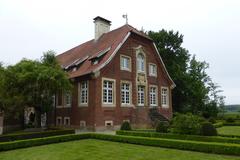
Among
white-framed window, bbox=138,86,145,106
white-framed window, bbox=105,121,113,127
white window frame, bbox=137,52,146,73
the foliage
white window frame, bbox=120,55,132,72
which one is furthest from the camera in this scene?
the foliage

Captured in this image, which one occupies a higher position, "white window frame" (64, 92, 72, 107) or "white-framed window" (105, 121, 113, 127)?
"white window frame" (64, 92, 72, 107)

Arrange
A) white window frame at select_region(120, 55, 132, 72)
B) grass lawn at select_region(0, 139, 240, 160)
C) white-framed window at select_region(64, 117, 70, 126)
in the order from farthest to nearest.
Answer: white-framed window at select_region(64, 117, 70, 126) → white window frame at select_region(120, 55, 132, 72) → grass lawn at select_region(0, 139, 240, 160)

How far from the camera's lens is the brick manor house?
23812 millimetres

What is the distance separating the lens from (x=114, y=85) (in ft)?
82.5

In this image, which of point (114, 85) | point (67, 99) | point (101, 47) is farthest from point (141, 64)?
point (67, 99)

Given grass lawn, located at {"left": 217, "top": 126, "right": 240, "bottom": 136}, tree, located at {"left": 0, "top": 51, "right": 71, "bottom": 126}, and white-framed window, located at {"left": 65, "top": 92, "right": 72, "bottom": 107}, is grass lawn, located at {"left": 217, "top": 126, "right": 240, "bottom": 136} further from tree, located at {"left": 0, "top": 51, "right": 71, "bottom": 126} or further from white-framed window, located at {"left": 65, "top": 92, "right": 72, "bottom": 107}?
white-framed window, located at {"left": 65, "top": 92, "right": 72, "bottom": 107}

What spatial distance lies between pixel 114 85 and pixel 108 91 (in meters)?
0.89

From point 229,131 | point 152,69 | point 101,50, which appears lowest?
point 229,131

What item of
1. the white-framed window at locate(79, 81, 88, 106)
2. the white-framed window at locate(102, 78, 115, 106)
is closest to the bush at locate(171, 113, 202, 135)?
Result: the white-framed window at locate(102, 78, 115, 106)

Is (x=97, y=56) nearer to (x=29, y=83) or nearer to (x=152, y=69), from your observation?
(x=29, y=83)

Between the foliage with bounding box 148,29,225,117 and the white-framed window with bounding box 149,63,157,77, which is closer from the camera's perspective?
the white-framed window with bounding box 149,63,157,77

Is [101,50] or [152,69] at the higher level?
[101,50]

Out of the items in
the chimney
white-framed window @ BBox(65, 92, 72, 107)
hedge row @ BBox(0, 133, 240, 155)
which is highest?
the chimney

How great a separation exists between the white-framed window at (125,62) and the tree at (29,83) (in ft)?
21.6
